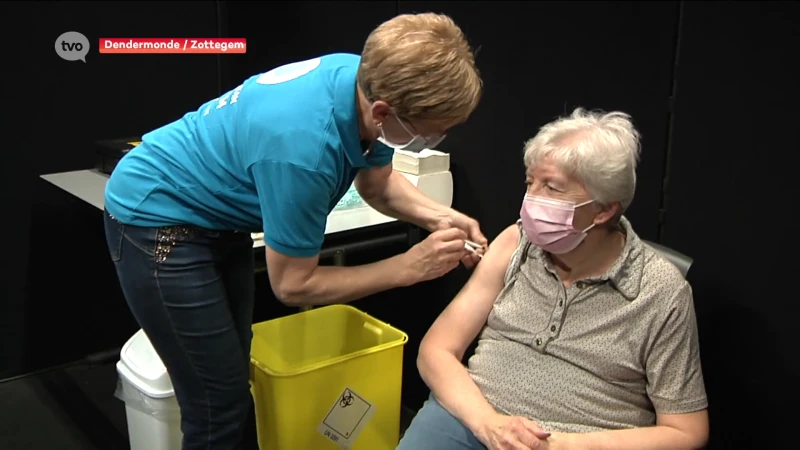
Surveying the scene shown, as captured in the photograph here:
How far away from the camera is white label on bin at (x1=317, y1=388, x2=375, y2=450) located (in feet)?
7.29

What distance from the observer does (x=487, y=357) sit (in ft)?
5.97

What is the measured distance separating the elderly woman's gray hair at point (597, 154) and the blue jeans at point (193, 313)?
77 cm

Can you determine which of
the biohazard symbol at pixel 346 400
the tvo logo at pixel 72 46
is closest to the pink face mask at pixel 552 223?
the biohazard symbol at pixel 346 400

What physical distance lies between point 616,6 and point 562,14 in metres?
0.19

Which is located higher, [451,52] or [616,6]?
[616,6]

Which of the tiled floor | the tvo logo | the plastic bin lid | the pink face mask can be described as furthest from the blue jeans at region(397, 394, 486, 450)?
the tvo logo

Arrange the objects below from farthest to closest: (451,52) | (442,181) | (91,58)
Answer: (91,58) → (442,181) → (451,52)

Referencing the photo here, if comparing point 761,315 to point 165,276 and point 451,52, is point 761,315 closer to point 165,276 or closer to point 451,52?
point 451,52

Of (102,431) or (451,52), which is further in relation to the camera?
(102,431)

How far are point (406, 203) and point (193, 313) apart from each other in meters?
0.61

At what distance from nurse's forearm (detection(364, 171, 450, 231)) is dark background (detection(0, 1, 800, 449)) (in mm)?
589

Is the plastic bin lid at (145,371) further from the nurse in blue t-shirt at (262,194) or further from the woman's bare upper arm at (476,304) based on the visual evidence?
the woman's bare upper arm at (476,304)

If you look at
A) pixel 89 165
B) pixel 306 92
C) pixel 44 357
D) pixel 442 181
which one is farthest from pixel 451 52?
pixel 44 357

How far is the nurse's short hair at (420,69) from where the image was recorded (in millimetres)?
1368
